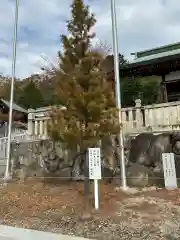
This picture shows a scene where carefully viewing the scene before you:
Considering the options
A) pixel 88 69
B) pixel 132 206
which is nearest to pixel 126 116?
pixel 88 69

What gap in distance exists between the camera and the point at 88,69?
804cm

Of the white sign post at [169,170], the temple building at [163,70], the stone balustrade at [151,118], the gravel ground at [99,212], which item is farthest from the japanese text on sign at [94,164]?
the temple building at [163,70]

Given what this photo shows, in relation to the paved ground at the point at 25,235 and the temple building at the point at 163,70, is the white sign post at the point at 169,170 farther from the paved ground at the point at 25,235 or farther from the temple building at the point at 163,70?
the temple building at the point at 163,70

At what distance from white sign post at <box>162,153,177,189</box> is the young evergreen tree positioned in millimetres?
1697

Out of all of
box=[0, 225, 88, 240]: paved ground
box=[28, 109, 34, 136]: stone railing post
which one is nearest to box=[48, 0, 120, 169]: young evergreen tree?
box=[0, 225, 88, 240]: paved ground

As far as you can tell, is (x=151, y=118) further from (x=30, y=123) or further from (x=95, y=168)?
(x=30, y=123)

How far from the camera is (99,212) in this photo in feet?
22.9

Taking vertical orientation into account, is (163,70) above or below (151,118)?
above

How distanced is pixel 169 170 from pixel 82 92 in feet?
11.1

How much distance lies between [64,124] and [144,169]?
3576 mm

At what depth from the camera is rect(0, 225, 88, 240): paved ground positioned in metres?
5.94

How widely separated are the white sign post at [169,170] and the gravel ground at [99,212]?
0.31 meters

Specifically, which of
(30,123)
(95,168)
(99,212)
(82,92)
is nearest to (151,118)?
(82,92)

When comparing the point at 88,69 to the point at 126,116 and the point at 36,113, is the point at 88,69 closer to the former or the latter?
the point at 126,116
